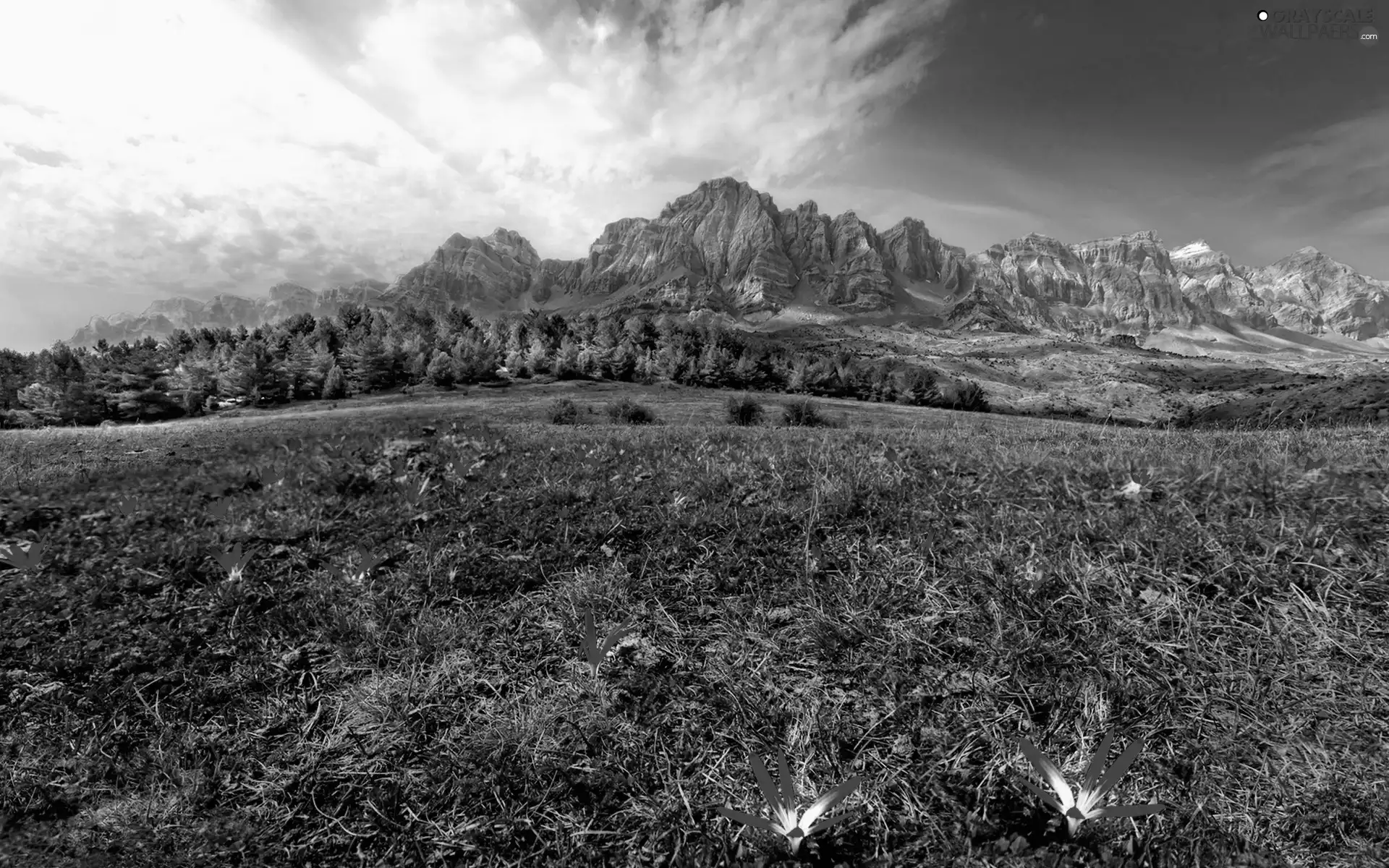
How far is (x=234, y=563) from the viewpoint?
3.82 metres

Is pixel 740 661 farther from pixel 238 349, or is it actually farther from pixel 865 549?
pixel 238 349

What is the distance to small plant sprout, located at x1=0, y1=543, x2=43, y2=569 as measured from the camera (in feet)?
12.3

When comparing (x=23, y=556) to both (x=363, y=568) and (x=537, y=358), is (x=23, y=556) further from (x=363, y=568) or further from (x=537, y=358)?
(x=537, y=358)

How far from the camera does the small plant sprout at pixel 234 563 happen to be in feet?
12.3

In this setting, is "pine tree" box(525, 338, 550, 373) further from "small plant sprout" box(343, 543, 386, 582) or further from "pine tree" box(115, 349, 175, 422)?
"small plant sprout" box(343, 543, 386, 582)

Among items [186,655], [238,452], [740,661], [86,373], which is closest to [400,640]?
[186,655]

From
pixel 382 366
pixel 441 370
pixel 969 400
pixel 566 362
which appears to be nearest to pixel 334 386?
pixel 382 366

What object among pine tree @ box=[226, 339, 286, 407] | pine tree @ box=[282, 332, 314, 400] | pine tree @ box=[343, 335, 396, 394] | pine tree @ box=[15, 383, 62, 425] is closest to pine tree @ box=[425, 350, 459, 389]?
pine tree @ box=[343, 335, 396, 394]

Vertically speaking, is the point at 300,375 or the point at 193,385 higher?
the point at 300,375

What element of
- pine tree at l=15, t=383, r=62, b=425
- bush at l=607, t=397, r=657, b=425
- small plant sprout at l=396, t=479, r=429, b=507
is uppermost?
small plant sprout at l=396, t=479, r=429, b=507

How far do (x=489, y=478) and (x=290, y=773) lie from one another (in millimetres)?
3524

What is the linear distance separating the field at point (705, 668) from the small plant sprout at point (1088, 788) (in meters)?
0.10

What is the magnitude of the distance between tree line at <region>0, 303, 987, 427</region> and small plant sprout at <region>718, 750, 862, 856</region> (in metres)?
84.0

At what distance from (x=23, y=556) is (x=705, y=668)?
16.6 feet
